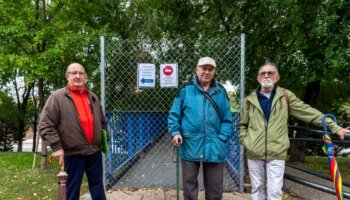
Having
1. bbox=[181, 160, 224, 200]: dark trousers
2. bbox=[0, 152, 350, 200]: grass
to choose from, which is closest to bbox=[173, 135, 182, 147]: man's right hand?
bbox=[181, 160, 224, 200]: dark trousers

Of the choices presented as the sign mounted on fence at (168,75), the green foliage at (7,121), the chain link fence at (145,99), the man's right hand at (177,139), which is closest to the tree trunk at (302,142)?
the chain link fence at (145,99)

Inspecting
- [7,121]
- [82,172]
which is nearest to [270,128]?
[82,172]

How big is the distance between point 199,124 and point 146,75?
1698mm

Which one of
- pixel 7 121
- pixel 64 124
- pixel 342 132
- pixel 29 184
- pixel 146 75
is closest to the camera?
pixel 342 132

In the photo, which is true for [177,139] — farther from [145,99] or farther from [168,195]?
[145,99]

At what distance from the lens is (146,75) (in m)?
5.05

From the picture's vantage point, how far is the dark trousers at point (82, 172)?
3809mm

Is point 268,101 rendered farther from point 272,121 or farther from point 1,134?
point 1,134

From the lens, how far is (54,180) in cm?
666

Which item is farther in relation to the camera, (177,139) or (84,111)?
(84,111)

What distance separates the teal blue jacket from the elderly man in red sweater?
882 mm

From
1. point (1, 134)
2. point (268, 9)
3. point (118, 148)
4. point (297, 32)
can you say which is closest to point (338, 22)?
point (297, 32)

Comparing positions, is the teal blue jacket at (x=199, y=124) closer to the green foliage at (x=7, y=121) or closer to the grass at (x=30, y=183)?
the grass at (x=30, y=183)

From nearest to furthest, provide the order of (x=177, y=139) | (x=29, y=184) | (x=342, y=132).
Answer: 1. (x=342, y=132)
2. (x=177, y=139)
3. (x=29, y=184)
